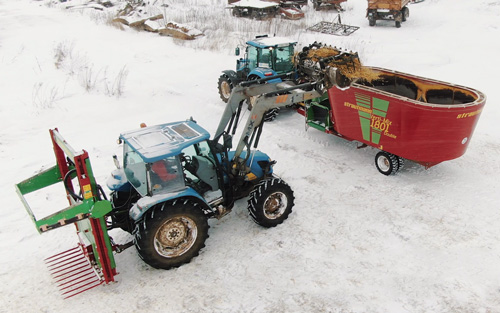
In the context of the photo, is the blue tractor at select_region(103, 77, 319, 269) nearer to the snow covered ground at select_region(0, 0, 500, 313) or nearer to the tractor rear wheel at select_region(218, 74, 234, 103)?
the snow covered ground at select_region(0, 0, 500, 313)

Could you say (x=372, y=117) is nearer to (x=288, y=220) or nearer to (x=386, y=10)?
(x=288, y=220)

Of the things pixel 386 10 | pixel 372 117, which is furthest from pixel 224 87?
pixel 386 10

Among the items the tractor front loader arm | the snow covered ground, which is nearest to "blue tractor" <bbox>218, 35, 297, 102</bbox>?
the snow covered ground

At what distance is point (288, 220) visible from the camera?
626cm

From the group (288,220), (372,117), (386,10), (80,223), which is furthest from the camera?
(386,10)

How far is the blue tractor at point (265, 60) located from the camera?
34.5ft

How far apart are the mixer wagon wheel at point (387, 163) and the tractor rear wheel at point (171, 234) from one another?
13.5ft

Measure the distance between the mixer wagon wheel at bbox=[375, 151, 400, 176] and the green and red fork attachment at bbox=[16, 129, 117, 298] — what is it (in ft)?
17.4

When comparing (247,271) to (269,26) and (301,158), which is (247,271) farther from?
(269,26)

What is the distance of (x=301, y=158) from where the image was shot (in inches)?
327

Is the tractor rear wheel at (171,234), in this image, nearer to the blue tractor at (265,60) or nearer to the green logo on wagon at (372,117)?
the green logo on wagon at (372,117)

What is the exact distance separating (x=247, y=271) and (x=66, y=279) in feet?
8.10

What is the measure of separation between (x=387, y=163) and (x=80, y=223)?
5713 mm

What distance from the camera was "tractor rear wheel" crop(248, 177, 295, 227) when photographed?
576 cm
